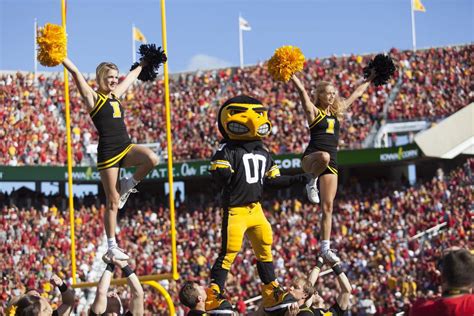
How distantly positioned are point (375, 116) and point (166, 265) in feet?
24.6

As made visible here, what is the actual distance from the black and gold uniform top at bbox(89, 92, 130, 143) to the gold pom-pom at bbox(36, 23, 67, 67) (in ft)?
1.79

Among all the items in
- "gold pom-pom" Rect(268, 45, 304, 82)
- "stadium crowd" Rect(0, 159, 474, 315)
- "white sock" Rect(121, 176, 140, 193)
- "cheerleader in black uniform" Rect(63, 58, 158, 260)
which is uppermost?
"gold pom-pom" Rect(268, 45, 304, 82)

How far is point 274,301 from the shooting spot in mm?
7305

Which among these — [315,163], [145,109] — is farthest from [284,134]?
[315,163]

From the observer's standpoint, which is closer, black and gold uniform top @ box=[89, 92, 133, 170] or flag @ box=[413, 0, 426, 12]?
black and gold uniform top @ box=[89, 92, 133, 170]

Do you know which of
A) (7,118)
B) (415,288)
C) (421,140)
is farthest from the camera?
(7,118)

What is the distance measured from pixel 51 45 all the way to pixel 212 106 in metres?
19.4

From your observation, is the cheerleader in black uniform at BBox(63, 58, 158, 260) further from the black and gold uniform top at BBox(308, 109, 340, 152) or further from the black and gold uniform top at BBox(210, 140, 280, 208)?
the black and gold uniform top at BBox(308, 109, 340, 152)

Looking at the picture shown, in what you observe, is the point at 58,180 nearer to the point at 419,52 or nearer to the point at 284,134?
the point at 284,134

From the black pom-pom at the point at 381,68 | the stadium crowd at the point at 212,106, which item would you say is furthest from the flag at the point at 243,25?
the black pom-pom at the point at 381,68

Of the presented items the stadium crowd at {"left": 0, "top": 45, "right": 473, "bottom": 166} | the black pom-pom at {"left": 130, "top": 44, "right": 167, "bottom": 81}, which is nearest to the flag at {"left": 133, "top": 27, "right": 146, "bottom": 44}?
the stadium crowd at {"left": 0, "top": 45, "right": 473, "bottom": 166}

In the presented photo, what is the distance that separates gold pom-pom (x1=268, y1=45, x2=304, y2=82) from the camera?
793cm

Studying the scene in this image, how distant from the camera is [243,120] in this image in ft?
23.9

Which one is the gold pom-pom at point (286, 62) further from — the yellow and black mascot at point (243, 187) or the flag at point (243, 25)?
the flag at point (243, 25)
